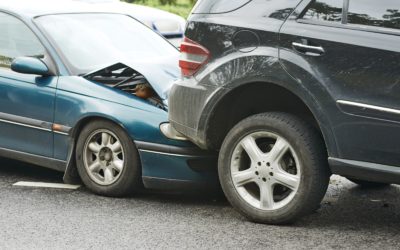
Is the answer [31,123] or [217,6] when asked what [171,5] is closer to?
[31,123]

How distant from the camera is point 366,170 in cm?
503

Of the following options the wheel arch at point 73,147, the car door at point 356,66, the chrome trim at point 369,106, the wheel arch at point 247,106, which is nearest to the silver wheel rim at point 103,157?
the wheel arch at point 73,147

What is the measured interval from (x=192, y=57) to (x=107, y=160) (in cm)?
112

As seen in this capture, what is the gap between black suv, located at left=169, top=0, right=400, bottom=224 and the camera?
4.96 meters

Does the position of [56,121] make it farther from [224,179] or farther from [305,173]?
[305,173]

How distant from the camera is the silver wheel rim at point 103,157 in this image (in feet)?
20.3

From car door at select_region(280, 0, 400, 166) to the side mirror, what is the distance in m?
Result: 2.18

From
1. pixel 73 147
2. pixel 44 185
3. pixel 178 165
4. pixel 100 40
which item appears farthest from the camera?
pixel 100 40

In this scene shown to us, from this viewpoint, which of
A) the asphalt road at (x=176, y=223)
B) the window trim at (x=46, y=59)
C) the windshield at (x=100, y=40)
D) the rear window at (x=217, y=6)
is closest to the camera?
the asphalt road at (x=176, y=223)

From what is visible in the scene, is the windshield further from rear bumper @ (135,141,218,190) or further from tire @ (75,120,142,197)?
rear bumper @ (135,141,218,190)

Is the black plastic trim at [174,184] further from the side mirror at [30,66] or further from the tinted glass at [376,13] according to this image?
the tinted glass at [376,13]

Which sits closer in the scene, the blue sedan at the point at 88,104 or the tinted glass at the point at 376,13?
the tinted glass at the point at 376,13

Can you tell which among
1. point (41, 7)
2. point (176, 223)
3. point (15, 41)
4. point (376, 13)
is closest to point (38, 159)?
point (15, 41)

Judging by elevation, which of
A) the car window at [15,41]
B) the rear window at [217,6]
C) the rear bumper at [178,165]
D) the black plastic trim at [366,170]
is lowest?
the rear bumper at [178,165]
